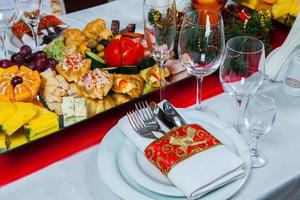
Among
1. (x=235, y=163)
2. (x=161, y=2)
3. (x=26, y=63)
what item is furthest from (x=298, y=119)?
(x=26, y=63)

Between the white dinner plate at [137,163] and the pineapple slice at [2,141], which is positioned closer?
the white dinner plate at [137,163]

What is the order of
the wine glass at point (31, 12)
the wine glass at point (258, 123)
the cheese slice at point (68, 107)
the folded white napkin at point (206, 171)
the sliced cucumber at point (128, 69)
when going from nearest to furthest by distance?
the folded white napkin at point (206, 171), the wine glass at point (258, 123), the cheese slice at point (68, 107), the sliced cucumber at point (128, 69), the wine glass at point (31, 12)

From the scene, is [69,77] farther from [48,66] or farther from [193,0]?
[193,0]

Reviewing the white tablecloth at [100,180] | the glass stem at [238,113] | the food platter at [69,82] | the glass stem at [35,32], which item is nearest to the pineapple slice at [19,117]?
the food platter at [69,82]

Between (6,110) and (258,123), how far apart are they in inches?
20.1

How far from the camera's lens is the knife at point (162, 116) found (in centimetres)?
96

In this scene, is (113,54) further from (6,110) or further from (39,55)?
(6,110)

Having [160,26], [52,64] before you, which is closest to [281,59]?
[160,26]

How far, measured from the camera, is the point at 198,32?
3.08 ft

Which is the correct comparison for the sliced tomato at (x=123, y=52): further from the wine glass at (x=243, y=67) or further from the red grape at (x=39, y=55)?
the wine glass at (x=243, y=67)

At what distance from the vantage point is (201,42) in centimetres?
95

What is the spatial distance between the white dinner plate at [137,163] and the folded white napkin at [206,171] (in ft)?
0.06

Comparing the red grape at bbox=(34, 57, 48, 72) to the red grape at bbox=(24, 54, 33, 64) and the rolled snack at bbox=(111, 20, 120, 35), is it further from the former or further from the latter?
the rolled snack at bbox=(111, 20, 120, 35)

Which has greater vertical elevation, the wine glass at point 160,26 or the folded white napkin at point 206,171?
the wine glass at point 160,26
